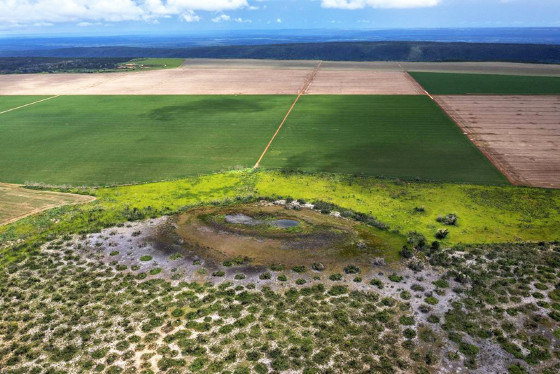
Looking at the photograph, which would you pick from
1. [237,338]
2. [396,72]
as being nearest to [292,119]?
[237,338]

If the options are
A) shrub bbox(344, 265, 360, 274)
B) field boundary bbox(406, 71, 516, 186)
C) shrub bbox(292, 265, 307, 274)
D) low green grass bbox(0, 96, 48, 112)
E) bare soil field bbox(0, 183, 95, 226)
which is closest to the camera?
shrub bbox(344, 265, 360, 274)

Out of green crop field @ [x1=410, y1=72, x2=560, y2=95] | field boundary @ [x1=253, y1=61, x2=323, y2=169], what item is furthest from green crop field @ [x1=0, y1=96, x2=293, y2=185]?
green crop field @ [x1=410, y1=72, x2=560, y2=95]

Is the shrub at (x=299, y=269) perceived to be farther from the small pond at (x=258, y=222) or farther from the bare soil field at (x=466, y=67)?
the bare soil field at (x=466, y=67)

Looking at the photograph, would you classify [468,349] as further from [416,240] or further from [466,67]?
[466,67]

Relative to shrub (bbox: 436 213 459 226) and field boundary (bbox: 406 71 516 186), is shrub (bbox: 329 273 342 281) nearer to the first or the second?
shrub (bbox: 436 213 459 226)

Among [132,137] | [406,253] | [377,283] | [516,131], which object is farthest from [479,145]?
[132,137]

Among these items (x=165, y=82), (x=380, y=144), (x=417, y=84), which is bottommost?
(x=380, y=144)
